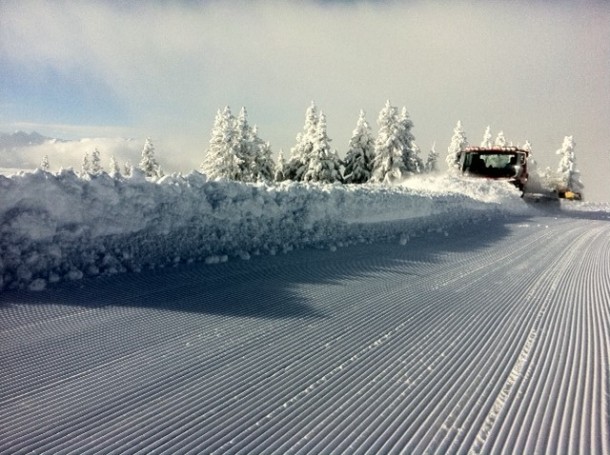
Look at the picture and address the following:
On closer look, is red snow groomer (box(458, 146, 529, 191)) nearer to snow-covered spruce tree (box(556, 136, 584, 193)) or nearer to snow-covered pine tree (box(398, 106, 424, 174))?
snow-covered pine tree (box(398, 106, 424, 174))

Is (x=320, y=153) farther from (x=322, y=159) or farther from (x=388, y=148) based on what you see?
(x=388, y=148)

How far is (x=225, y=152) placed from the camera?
138 feet

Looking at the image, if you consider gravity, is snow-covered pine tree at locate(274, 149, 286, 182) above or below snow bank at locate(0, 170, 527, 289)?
above

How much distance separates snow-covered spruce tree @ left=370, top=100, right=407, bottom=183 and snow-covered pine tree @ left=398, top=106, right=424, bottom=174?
1.56 feet

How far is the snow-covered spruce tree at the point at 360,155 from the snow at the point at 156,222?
106ft

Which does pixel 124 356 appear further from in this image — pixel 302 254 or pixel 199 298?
pixel 302 254

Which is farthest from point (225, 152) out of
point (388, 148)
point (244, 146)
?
point (388, 148)

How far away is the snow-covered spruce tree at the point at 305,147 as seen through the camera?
4281 cm

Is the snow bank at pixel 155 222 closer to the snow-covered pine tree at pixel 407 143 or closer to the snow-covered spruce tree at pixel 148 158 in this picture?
the snow-covered pine tree at pixel 407 143

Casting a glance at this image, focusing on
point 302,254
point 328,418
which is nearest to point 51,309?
point 328,418

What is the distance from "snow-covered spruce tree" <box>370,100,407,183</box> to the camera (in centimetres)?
4191

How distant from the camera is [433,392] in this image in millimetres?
3387

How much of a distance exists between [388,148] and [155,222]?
37.3 metres

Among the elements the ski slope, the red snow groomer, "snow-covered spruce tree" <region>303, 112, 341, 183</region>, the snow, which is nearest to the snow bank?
the snow
